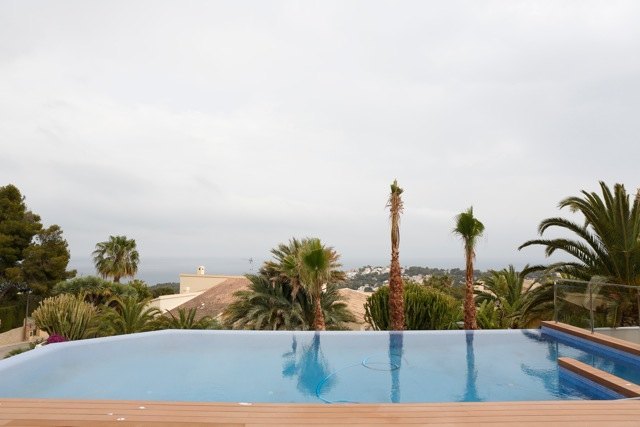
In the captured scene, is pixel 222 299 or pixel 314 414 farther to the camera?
pixel 222 299

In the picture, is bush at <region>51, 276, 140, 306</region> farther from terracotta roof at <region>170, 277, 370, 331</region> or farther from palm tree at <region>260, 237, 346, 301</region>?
palm tree at <region>260, 237, 346, 301</region>

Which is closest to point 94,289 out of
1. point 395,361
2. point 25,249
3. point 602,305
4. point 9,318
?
point 9,318

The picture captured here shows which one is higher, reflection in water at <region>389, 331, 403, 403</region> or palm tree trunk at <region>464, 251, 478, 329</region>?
palm tree trunk at <region>464, 251, 478, 329</region>

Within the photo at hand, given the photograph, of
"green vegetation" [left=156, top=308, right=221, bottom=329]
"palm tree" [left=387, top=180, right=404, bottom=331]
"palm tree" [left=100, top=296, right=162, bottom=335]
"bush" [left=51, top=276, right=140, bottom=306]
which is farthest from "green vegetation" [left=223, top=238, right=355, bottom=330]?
"bush" [left=51, top=276, right=140, bottom=306]

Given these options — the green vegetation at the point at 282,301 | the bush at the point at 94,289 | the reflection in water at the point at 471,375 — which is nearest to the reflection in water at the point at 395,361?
the reflection in water at the point at 471,375

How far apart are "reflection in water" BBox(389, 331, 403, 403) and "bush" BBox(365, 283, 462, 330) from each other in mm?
3173

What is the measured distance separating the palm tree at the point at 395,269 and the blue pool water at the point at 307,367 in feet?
5.65

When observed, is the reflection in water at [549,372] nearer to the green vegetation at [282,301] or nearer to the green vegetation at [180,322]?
the green vegetation at [282,301]

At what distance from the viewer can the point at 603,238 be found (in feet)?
34.4

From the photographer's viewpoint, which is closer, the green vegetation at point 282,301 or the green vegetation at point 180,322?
the green vegetation at point 180,322

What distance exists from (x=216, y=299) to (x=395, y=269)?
15.9m

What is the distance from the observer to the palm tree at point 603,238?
33.0 ft

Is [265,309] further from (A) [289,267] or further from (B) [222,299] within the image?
(B) [222,299]

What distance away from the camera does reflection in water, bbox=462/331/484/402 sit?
5919 mm
